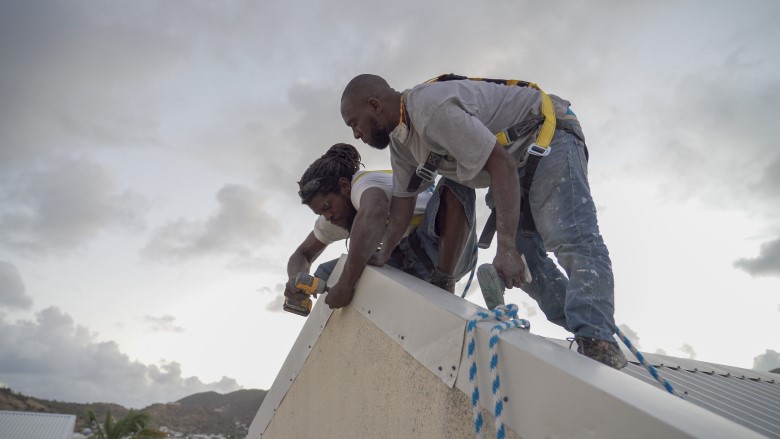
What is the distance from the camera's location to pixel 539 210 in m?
2.37

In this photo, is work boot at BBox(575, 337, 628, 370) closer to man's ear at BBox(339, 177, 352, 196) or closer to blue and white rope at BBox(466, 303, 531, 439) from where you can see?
blue and white rope at BBox(466, 303, 531, 439)

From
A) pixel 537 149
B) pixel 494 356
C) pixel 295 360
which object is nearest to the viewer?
pixel 494 356

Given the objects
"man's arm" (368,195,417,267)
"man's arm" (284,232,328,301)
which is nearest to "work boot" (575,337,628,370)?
"man's arm" (368,195,417,267)

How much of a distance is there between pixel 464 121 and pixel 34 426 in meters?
31.9

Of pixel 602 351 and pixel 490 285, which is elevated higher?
pixel 490 285

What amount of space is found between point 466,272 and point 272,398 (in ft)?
5.07

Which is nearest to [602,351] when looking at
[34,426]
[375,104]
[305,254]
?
[375,104]

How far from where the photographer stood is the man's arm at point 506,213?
1989mm

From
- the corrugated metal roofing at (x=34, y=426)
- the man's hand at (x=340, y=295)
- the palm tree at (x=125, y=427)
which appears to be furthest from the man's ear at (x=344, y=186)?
the corrugated metal roofing at (x=34, y=426)

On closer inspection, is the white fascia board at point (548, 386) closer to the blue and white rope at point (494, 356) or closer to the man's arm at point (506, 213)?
the blue and white rope at point (494, 356)

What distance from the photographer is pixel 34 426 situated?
2558 centimetres

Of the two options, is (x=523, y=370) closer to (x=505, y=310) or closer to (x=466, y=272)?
(x=505, y=310)

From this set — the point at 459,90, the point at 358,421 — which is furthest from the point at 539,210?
the point at 358,421

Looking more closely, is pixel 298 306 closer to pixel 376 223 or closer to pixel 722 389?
pixel 376 223
